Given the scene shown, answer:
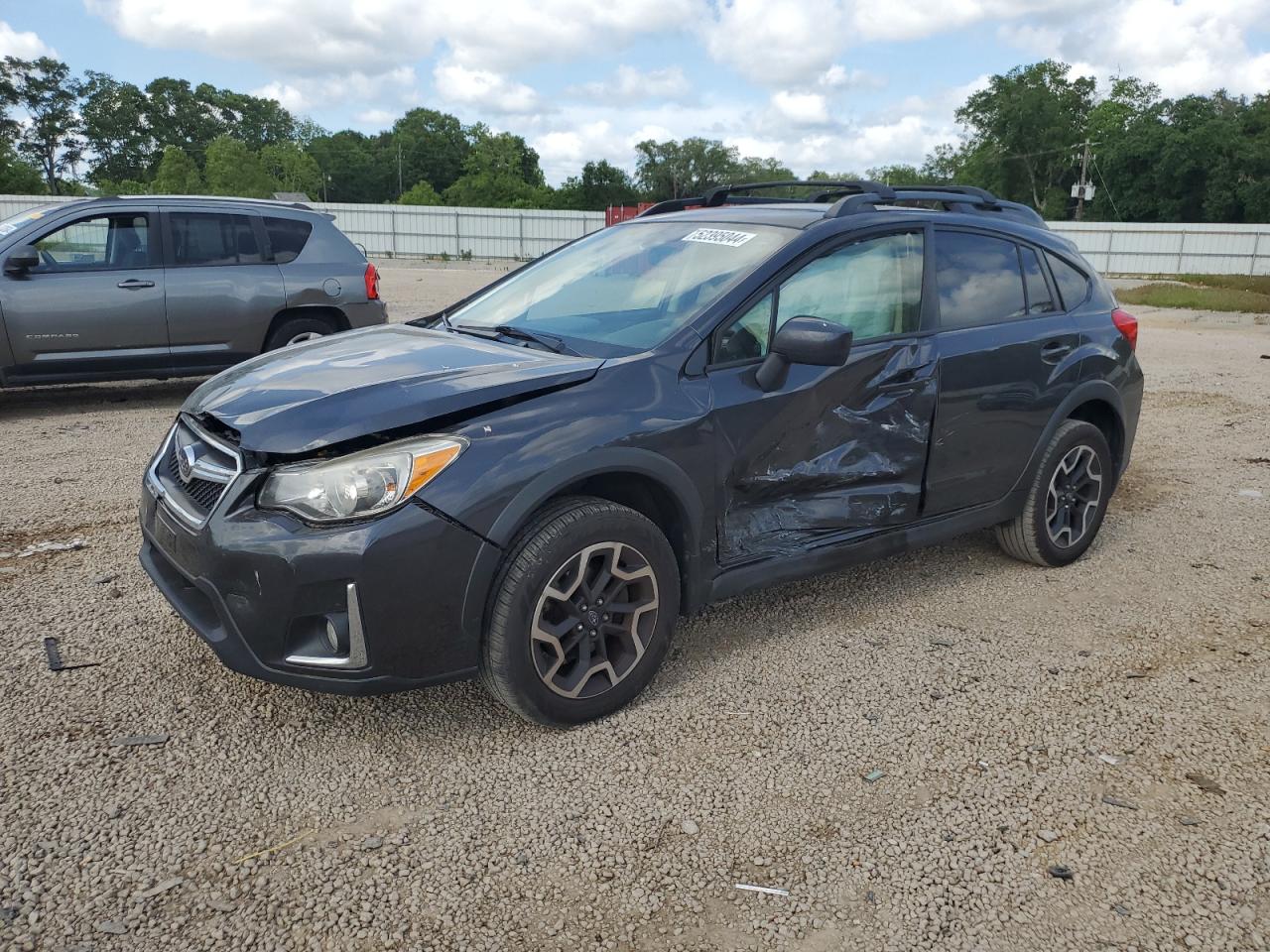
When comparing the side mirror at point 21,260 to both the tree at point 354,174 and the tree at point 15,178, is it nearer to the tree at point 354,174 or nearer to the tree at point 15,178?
the tree at point 15,178

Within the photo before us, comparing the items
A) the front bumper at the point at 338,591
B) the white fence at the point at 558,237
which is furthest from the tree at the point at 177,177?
the front bumper at the point at 338,591

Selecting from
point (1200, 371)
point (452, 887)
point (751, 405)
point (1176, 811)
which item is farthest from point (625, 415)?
point (1200, 371)

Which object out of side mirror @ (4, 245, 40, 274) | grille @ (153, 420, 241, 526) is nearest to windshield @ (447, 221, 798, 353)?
grille @ (153, 420, 241, 526)

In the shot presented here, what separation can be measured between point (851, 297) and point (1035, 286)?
128cm

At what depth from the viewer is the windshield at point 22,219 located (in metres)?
7.64

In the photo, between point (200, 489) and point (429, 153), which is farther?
point (429, 153)

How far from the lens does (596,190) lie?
324ft

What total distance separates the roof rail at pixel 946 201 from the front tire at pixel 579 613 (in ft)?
5.43

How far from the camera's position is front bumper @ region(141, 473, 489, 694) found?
2695mm

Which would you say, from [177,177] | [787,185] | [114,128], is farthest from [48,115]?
[787,185]

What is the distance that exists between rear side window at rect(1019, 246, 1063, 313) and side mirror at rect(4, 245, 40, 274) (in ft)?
23.2

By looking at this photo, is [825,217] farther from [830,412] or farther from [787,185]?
[787,185]

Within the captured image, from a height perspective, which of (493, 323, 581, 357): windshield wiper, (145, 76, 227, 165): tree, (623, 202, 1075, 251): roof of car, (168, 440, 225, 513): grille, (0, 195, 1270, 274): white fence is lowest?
(168, 440, 225, 513): grille

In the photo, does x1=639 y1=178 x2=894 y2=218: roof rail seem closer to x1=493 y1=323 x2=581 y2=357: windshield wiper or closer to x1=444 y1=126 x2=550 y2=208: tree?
x1=493 y1=323 x2=581 y2=357: windshield wiper
